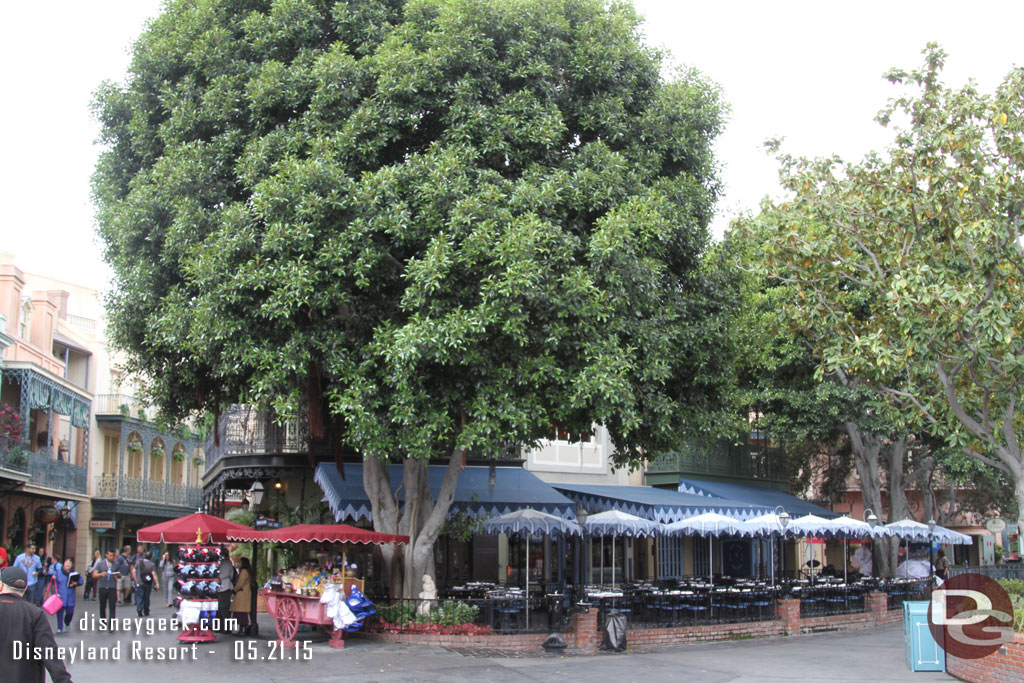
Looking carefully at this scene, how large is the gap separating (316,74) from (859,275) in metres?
12.2

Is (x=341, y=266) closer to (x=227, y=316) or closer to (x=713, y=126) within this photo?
(x=227, y=316)

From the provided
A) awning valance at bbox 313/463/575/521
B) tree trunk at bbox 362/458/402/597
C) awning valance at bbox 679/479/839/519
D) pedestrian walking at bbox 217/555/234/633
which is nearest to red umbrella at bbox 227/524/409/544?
pedestrian walking at bbox 217/555/234/633

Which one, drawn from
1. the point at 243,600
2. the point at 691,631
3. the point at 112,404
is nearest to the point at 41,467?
the point at 112,404

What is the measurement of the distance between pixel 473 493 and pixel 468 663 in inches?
250

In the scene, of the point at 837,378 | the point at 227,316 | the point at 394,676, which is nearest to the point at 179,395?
the point at 227,316

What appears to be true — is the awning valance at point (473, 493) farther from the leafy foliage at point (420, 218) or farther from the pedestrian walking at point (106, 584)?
the pedestrian walking at point (106, 584)

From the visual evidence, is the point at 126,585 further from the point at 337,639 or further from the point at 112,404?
the point at 337,639

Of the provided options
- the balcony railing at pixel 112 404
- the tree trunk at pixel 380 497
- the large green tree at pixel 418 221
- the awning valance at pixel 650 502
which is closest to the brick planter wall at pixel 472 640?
the large green tree at pixel 418 221

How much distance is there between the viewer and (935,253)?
1459cm

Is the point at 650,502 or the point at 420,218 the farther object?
the point at 650,502

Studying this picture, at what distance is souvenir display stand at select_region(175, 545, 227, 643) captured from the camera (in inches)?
603

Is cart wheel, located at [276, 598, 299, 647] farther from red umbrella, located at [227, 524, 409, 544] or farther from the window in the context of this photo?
the window

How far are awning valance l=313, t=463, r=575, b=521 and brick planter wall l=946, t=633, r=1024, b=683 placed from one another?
9849mm

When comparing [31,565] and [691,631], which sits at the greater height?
[31,565]
